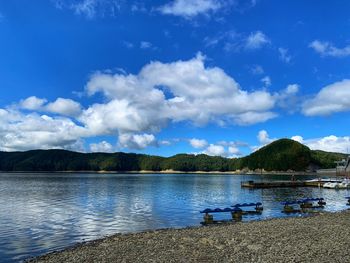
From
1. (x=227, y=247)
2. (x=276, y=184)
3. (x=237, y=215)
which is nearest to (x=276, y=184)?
(x=276, y=184)

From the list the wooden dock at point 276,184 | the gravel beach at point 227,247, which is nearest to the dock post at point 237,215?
the gravel beach at point 227,247

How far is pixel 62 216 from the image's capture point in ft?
150

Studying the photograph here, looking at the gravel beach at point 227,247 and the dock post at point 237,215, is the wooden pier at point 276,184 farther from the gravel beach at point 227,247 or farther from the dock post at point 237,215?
the gravel beach at point 227,247

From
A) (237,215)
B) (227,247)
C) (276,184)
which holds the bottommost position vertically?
(237,215)

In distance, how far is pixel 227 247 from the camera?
22.3m

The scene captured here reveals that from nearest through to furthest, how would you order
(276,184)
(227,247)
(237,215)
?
(227,247) < (237,215) < (276,184)

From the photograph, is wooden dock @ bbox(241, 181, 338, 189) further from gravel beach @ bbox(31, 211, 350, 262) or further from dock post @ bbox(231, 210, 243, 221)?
gravel beach @ bbox(31, 211, 350, 262)

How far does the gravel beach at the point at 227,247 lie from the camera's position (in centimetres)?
1953

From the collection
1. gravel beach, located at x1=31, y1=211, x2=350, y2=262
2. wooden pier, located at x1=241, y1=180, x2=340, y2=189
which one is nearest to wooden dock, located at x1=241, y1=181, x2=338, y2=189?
wooden pier, located at x1=241, y1=180, x2=340, y2=189

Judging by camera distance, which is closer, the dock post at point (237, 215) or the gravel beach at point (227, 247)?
the gravel beach at point (227, 247)

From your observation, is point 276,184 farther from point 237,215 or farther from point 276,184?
point 237,215

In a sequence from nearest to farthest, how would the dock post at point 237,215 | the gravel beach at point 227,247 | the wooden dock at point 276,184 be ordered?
the gravel beach at point 227,247
the dock post at point 237,215
the wooden dock at point 276,184

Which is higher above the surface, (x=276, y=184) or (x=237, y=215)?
(x=276, y=184)

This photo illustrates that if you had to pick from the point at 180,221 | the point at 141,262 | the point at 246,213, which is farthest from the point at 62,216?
the point at 141,262
